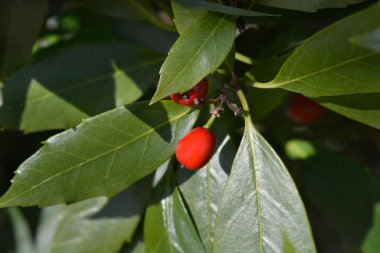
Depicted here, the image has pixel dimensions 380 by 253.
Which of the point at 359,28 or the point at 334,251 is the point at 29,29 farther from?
the point at 334,251

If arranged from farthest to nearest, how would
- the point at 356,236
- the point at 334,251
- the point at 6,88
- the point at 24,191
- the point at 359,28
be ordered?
the point at 334,251
the point at 356,236
the point at 6,88
the point at 24,191
the point at 359,28

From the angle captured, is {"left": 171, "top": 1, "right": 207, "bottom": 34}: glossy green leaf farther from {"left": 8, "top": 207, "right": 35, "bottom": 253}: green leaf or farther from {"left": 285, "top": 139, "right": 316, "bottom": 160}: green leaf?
{"left": 8, "top": 207, "right": 35, "bottom": 253}: green leaf

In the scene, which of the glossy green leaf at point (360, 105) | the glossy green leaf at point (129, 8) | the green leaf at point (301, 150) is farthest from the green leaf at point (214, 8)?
the green leaf at point (301, 150)

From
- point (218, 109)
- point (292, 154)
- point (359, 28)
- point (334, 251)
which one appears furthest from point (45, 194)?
point (334, 251)

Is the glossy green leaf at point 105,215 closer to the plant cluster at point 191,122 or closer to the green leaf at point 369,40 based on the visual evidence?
the plant cluster at point 191,122

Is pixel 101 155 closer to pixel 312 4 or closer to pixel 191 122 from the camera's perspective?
pixel 191 122

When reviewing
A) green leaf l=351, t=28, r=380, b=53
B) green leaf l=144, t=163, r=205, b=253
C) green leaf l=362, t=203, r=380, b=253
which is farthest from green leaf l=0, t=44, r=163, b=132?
green leaf l=362, t=203, r=380, b=253
